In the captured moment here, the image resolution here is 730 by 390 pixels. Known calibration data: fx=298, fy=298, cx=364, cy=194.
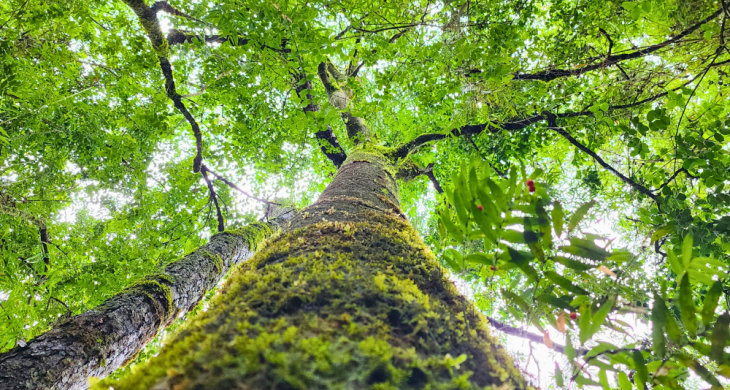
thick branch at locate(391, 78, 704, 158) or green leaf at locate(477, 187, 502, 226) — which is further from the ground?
thick branch at locate(391, 78, 704, 158)

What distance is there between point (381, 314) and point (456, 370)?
0.24m

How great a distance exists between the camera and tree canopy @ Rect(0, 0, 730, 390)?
152 centimetres

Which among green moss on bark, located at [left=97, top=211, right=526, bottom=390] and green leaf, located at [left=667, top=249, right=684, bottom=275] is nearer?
green moss on bark, located at [left=97, top=211, right=526, bottom=390]

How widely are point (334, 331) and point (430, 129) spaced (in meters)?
6.01

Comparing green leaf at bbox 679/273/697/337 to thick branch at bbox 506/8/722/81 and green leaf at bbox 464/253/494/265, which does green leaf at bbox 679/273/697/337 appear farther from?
thick branch at bbox 506/8/722/81

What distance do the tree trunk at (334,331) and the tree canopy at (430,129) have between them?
0.74ft

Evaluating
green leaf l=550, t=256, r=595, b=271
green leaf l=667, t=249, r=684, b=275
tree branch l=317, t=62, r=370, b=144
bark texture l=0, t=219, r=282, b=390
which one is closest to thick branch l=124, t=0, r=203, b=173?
tree branch l=317, t=62, r=370, b=144

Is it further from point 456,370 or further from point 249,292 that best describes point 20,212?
point 456,370

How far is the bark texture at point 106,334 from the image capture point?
173cm

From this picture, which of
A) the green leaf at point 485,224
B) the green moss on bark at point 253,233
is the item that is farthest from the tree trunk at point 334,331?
the green moss on bark at point 253,233

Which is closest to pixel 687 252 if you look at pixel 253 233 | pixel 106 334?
pixel 106 334

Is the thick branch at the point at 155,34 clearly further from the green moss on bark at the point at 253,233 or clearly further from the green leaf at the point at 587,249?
the green leaf at the point at 587,249

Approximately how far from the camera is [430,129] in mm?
6320

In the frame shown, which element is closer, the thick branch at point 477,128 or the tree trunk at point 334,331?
the tree trunk at point 334,331
